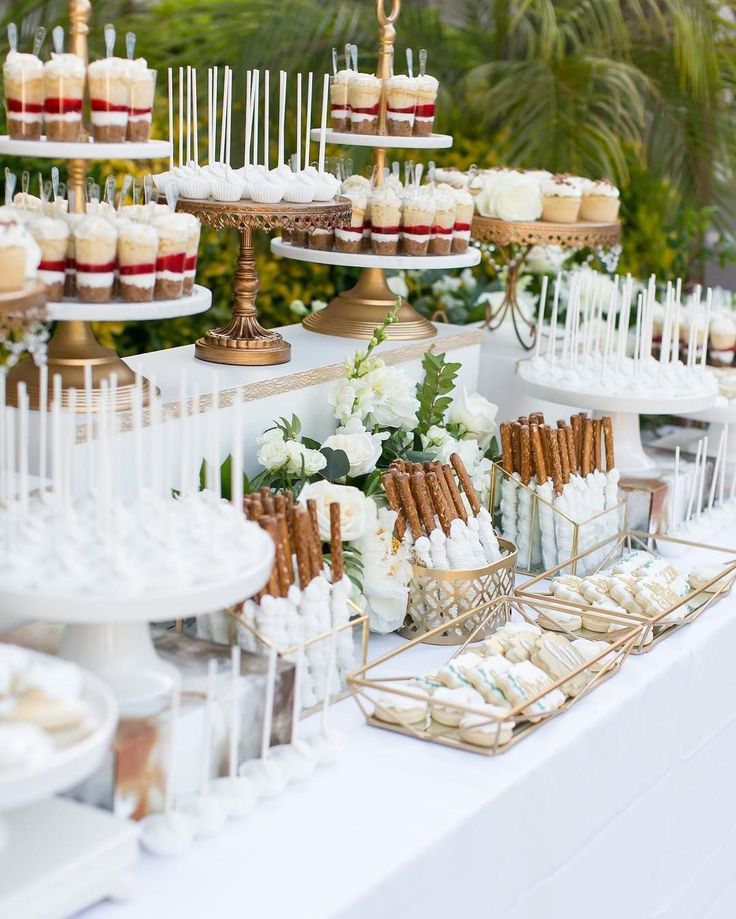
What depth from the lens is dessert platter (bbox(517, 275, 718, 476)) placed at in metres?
2.50

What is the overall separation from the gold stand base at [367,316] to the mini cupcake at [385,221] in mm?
181

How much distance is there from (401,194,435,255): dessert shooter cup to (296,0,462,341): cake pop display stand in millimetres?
41

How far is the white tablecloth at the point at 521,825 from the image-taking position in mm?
1328

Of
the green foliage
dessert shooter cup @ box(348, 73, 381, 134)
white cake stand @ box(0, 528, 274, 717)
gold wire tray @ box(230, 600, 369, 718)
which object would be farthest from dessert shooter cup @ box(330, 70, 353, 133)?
white cake stand @ box(0, 528, 274, 717)

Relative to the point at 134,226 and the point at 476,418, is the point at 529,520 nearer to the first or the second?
the point at 476,418

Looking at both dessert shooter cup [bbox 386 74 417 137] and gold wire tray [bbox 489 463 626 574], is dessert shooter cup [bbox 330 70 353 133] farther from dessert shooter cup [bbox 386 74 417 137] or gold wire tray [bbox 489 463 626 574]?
gold wire tray [bbox 489 463 626 574]

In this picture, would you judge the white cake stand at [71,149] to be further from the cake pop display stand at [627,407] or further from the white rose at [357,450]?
the cake pop display stand at [627,407]

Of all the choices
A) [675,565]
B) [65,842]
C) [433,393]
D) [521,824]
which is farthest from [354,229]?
[65,842]

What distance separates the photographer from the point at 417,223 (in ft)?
8.21

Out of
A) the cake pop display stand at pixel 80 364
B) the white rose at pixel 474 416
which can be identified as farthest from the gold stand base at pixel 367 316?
the cake pop display stand at pixel 80 364

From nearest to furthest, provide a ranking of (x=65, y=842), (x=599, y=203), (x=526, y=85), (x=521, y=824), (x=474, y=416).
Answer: (x=65, y=842) < (x=521, y=824) < (x=474, y=416) < (x=599, y=203) < (x=526, y=85)

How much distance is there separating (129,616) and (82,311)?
0.58m

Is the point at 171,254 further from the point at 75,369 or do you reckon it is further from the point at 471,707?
the point at 471,707

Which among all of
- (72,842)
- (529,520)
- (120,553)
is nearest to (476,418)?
(529,520)
